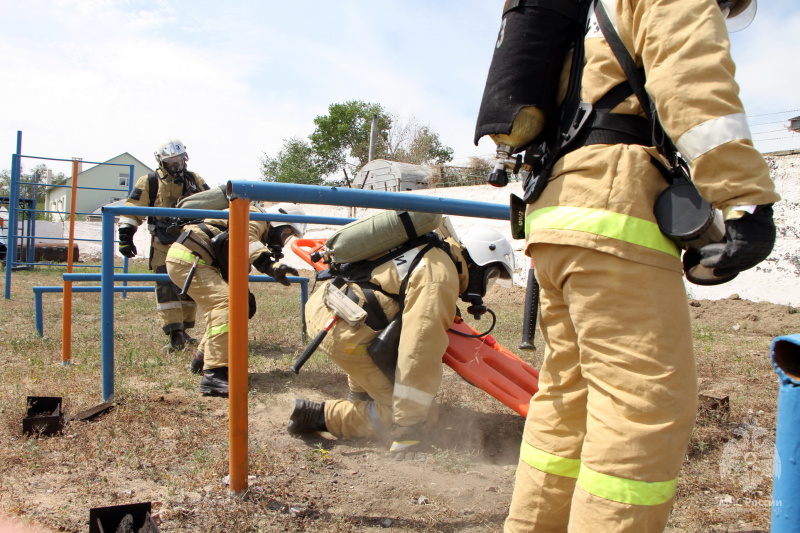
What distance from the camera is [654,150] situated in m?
1.40

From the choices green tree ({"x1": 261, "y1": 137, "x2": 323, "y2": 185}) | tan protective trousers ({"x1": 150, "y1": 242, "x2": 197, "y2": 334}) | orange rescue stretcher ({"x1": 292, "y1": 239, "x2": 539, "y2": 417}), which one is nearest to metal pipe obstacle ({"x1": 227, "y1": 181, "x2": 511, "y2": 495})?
orange rescue stretcher ({"x1": 292, "y1": 239, "x2": 539, "y2": 417})

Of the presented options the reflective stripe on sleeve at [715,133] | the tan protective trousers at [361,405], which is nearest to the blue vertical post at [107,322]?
the tan protective trousers at [361,405]

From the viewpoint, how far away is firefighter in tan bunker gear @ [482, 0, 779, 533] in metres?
1.21

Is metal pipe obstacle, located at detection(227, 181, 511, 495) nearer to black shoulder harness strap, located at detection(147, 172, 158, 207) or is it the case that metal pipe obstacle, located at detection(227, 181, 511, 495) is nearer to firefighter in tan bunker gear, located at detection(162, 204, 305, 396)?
firefighter in tan bunker gear, located at detection(162, 204, 305, 396)

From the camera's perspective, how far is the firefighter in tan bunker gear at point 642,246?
1.21 meters

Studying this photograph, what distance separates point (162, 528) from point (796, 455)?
1.75 meters

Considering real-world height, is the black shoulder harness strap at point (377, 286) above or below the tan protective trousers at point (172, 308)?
above

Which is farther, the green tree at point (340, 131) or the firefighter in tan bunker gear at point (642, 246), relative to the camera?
the green tree at point (340, 131)

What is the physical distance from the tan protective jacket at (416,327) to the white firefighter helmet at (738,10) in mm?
1651

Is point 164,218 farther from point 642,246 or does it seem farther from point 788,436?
point 788,436

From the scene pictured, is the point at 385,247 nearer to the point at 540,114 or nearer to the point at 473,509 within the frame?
the point at 473,509

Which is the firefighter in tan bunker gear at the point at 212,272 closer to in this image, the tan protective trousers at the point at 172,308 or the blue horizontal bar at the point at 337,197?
the tan protective trousers at the point at 172,308

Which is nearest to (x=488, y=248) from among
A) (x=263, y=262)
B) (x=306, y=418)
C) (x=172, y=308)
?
(x=306, y=418)

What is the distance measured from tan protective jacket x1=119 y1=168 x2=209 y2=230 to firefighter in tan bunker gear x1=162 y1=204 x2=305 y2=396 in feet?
5.04
